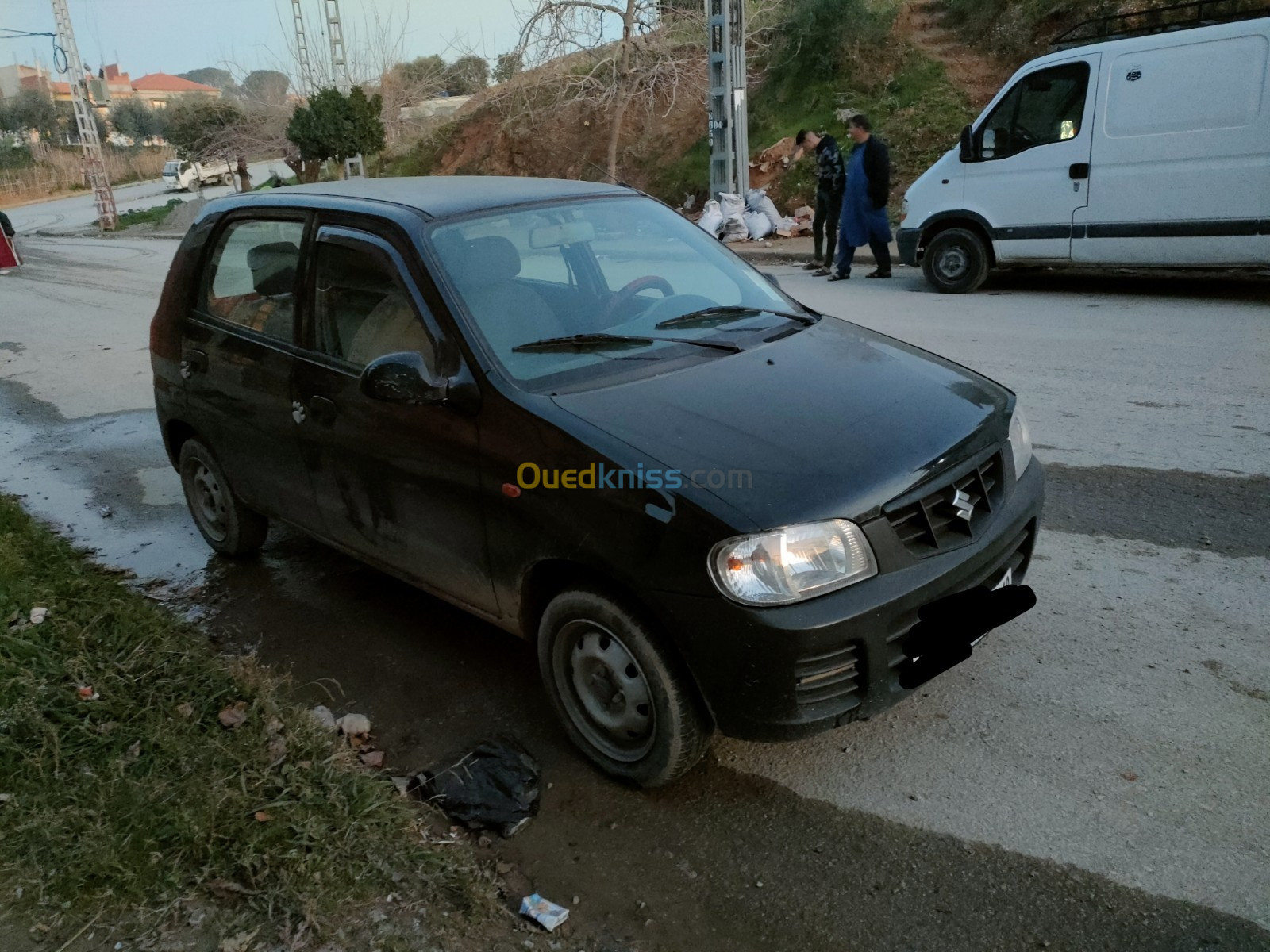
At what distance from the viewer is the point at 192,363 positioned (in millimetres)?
4523

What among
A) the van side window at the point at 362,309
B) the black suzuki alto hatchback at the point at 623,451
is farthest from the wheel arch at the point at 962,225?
the van side window at the point at 362,309

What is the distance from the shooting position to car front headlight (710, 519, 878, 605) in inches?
99.2

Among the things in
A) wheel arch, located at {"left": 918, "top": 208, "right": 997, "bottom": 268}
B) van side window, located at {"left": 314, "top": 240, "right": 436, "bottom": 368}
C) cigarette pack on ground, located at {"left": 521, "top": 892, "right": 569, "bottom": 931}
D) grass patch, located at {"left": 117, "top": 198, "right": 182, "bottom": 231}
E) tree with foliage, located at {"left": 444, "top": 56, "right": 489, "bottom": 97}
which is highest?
tree with foliage, located at {"left": 444, "top": 56, "right": 489, "bottom": 97}

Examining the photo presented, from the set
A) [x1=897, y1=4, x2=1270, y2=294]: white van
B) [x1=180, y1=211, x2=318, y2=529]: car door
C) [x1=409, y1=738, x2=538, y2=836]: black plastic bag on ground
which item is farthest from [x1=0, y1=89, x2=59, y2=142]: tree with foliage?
[x1=409, y1=738, x2=538, y2=836]: black plastic bag on ground

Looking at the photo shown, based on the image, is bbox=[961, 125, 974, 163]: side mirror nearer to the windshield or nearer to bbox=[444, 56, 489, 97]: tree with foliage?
the windshield

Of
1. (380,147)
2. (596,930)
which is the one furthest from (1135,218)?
(380,147)

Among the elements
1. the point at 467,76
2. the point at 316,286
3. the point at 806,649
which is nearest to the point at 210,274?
the point at 316,286

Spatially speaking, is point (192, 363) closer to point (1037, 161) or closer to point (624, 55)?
point (1037, 161)

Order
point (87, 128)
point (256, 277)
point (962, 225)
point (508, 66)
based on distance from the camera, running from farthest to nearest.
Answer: point (87, 128), point (508, 66), point (962, 225), point (256, 277)

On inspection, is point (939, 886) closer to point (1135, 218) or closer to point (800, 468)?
point (800, 468)

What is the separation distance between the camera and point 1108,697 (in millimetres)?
3213

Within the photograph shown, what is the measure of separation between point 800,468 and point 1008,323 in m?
6.91

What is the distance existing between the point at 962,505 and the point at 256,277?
3031 mm

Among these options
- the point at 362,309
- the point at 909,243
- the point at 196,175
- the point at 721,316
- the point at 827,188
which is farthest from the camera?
the point at 196,175
